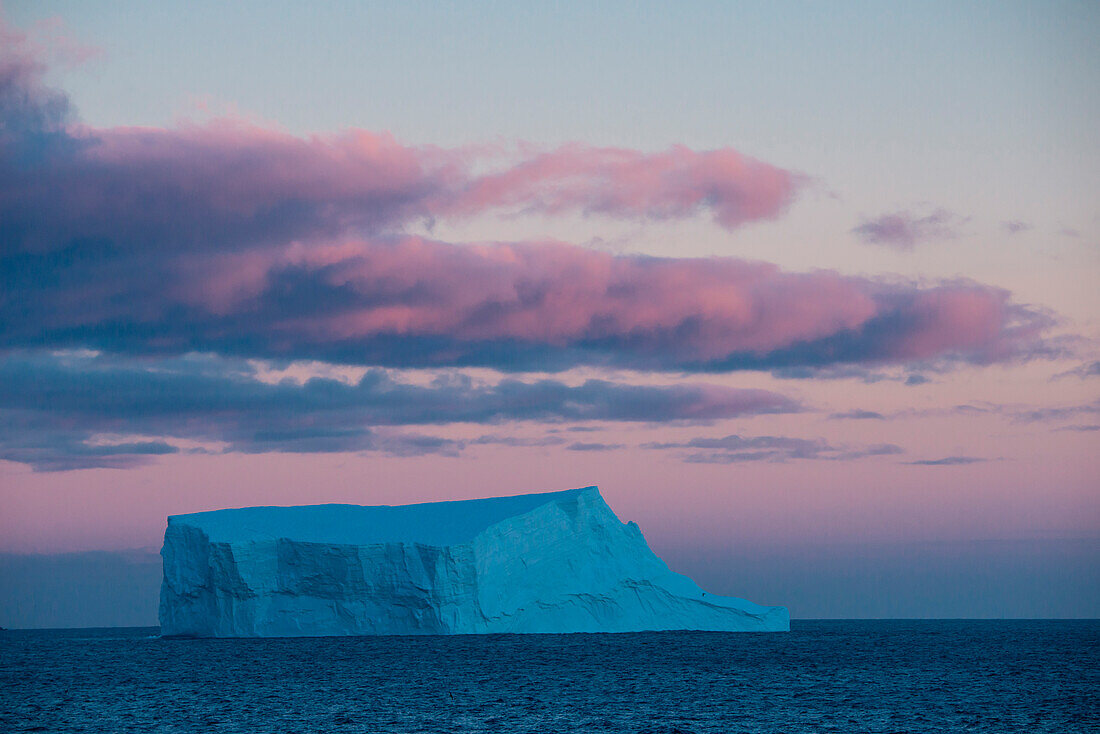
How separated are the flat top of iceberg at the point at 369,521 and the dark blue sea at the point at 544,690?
300 centimetres

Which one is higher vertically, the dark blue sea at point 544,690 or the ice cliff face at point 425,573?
the ice cliff face at point 425,573

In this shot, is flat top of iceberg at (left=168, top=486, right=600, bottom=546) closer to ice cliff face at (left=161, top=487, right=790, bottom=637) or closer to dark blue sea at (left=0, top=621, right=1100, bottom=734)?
ice cliff face at (left=161, top=487, right=790, bottom=637)

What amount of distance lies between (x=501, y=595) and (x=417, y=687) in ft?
25.4

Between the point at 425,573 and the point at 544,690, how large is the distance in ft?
26.7

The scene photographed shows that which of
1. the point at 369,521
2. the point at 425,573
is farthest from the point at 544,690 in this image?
the point at 369,521

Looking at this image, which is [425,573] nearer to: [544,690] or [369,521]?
[369,521]

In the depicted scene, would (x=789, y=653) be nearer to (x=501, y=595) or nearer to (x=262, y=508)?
(x=501, y=595)

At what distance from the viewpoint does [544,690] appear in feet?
66.1

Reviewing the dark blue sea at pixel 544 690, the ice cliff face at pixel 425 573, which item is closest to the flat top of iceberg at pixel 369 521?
the ice cliff face at pixel 425 573

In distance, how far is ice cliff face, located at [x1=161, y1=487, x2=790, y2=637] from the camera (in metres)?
27.9

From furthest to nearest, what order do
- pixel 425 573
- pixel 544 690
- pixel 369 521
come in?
pixel 369 521 → pixel 425 573 → pixel 544 690

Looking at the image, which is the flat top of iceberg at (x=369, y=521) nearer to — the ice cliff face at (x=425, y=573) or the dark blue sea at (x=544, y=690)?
the ice cliff face at (x=425, y=573)

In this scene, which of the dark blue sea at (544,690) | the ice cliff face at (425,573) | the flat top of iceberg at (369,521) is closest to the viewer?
the dark blue sea at (544,690)

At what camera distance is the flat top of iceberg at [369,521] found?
2842 centimetres
